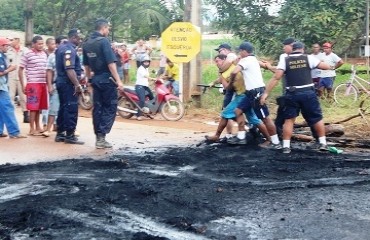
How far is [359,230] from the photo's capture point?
18.2 feet

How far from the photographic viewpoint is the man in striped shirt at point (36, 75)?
1117 centimetres

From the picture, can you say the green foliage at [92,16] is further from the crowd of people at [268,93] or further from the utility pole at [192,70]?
the crowd of people at [268,93]

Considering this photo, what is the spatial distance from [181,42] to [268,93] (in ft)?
19.4

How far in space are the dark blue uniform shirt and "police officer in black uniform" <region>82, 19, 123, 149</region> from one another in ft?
1.04

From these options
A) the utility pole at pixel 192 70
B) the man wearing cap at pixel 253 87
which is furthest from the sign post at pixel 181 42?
the man wearing cap at pixel 253 87

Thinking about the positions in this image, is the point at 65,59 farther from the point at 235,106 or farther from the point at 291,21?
the point at 291,21

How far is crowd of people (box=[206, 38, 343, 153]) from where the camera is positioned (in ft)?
32.7

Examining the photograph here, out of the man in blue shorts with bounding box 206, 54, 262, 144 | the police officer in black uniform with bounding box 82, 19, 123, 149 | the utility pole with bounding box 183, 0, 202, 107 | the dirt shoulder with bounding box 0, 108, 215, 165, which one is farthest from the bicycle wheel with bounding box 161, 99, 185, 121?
the police officer in black uniform with bounding box 82, 19, 123, 149

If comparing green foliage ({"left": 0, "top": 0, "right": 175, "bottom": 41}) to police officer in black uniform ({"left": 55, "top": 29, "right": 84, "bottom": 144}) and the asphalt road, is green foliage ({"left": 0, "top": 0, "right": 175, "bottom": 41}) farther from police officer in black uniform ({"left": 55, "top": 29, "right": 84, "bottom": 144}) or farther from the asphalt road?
the asphalt road

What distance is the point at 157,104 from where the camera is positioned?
15312mm

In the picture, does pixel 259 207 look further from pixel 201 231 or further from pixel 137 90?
pixel 137 90

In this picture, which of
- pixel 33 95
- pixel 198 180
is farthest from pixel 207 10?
pixel 198 180

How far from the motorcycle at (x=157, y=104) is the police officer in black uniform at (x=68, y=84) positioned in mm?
4217

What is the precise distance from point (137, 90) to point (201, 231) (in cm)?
1010
